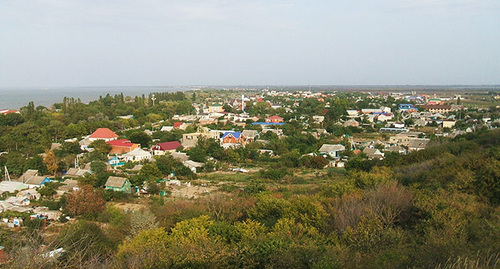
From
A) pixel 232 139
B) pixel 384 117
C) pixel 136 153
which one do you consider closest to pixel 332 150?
pixel 232 139

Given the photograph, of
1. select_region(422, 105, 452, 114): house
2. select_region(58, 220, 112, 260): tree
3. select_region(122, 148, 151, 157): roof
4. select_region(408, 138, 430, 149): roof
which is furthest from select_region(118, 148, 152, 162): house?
select_region(422, 105, 452, 114): house

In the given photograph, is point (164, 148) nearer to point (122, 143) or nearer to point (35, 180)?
point (122, 143)

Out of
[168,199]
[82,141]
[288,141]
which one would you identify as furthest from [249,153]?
[82,141]

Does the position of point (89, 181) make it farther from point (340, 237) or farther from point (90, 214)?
point (340, 237)

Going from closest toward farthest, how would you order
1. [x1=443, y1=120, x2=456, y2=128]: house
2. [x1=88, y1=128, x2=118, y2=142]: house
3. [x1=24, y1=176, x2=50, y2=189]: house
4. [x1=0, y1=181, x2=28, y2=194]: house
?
[x1=0, y1=181, x2=28, y2=194]: house → [x1=24, y1=176, x2=50, y2=189]: house → [x1=88, y1=128, x2=118, y2=142]: house → [x1=443, y1=120, x2=456, y2=128]: house

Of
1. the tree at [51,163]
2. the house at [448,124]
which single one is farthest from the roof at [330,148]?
the house at [448,124]

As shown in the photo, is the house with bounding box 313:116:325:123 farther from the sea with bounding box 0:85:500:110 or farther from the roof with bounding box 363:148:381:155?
the sea with bounding box 0:85:500:110
